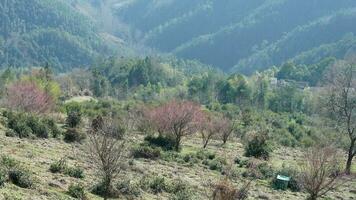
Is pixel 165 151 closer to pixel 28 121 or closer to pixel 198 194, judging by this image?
pixel 28 121

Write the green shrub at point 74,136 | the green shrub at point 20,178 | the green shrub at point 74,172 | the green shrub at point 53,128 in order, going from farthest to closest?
the green shrub at point 53,128 → the green shrub at point 74,136 → the green shrub at point 74,172 → the green shrub at point 20,178

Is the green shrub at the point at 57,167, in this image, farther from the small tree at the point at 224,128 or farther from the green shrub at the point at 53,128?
the small tree at the point at 224,128

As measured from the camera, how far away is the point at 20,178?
2327cm

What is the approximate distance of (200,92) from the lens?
126938 millimetres

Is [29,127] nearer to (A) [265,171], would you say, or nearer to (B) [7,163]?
(B) [7,163]

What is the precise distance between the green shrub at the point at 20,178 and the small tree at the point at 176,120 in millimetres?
25830

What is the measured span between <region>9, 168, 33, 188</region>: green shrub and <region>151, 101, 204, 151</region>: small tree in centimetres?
2583

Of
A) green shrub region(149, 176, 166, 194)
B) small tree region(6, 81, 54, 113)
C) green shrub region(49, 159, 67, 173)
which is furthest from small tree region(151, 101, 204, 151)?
green shrub region(49, 159, 67, 173)

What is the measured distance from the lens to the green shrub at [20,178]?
23.2 metres

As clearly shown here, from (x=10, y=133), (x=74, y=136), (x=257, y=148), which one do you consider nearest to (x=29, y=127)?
(x=10, y=133)

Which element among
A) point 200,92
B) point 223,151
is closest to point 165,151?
point 223,151

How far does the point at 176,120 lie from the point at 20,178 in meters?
26.3

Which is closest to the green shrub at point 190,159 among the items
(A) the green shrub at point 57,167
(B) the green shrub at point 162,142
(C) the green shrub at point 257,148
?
(B) the green shrub at point 162,142

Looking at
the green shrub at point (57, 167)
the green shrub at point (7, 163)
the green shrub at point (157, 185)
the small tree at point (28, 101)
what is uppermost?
the small tree at point (28, 101)
